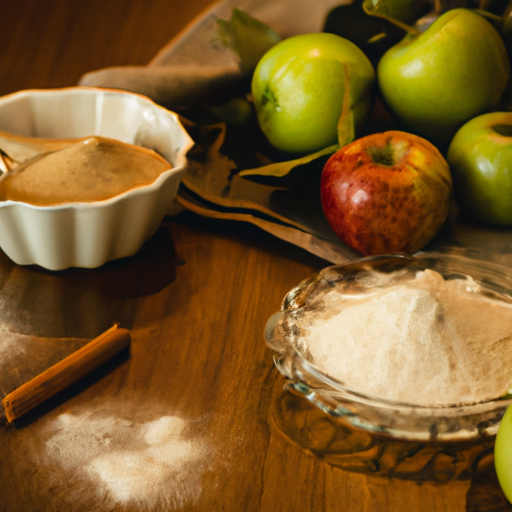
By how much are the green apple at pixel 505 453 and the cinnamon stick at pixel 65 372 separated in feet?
0.77

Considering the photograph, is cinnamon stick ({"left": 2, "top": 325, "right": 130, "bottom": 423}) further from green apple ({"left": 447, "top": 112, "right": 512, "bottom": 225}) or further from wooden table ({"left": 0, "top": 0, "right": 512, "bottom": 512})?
green apple ({"left": 447, "top": 112, "right": 512, "bottom": 225})

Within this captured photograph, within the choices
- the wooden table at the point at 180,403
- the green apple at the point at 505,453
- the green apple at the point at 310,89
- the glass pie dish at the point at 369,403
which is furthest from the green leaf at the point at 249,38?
the green apple at the point at 505,453

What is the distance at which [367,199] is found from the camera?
1.46 feet

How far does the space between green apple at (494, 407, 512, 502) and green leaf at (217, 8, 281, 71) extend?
50cm

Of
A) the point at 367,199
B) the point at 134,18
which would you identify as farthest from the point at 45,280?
the point at 134,18

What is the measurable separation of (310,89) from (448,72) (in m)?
0.12

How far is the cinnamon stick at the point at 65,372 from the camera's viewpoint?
1.09 feet

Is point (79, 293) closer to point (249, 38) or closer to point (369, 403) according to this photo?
point (369, 403)

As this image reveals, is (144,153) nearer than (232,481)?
No

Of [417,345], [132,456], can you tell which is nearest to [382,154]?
[417,345]

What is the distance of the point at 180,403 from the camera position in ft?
1.15

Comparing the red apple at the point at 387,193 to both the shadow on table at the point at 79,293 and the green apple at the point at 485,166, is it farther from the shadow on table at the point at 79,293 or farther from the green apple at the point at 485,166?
the shadow on table at the point at 79,293

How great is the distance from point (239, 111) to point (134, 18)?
44cm

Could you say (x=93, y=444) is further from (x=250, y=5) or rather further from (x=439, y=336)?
(x=250, y=5)
